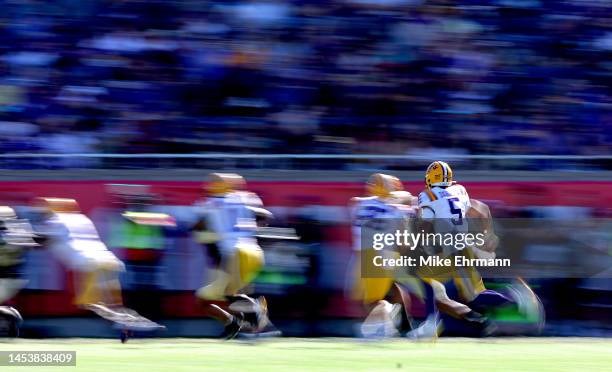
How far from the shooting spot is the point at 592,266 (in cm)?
1316

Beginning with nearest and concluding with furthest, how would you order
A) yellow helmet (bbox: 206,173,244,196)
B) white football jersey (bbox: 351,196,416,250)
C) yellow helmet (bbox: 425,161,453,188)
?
1. yellow helmet (bbox: 425,161,453,188)
2. white football jersey (bbox: 351,196,416,250)
3. yellow helmet (bbox: 206,173,244,196)

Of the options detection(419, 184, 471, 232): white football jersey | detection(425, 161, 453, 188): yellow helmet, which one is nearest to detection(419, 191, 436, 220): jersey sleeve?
detection(419, 184, 471, 232): white football jersey

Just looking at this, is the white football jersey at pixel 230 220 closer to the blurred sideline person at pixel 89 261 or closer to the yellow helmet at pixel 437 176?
the blurred sideline person at pixel 89 261

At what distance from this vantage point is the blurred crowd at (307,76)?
14.3 metres

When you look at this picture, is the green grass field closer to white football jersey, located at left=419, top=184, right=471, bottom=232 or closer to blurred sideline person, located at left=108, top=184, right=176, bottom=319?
blurred sideline person, located at left=108, top=184, right=176, bottom=319

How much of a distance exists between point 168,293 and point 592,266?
4713 mm

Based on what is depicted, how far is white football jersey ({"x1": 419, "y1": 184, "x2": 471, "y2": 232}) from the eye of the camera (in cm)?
1108

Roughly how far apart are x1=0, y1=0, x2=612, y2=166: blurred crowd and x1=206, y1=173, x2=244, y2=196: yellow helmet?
1.92 meters

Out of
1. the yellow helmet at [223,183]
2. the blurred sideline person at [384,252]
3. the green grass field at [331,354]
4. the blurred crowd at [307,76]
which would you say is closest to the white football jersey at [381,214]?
the blurred sideline person at [384,252]

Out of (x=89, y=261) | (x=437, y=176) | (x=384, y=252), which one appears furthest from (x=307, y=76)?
(x=89, y=261)

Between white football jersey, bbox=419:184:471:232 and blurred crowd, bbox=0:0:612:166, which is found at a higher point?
blurred crowd, bbox=0:0:612:166

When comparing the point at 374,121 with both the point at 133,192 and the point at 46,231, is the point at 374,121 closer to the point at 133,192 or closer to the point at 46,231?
the point at 133,192

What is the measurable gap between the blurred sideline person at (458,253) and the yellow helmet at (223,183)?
2.04 meters

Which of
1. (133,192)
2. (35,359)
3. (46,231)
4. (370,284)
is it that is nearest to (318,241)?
(370,284)
